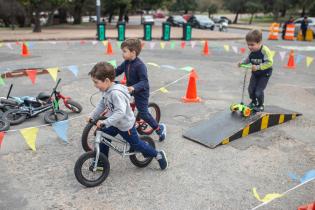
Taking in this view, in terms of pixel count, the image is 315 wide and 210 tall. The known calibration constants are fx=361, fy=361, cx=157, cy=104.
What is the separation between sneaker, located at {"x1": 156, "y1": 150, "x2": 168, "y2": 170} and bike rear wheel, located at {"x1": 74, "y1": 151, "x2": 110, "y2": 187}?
0.71 m

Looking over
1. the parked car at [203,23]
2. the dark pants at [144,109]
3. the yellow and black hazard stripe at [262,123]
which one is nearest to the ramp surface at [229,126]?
the yellow and black hazard stripe at [262,123]

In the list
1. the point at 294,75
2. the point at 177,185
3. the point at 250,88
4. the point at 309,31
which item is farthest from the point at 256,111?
the point at 309,31

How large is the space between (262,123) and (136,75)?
2604 millimetres

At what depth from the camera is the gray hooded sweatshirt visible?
4137mm

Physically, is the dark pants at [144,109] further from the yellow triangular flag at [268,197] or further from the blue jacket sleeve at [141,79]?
the yellow triangular flag at [268,197]

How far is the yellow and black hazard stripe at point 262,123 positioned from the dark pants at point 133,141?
5.32 ft

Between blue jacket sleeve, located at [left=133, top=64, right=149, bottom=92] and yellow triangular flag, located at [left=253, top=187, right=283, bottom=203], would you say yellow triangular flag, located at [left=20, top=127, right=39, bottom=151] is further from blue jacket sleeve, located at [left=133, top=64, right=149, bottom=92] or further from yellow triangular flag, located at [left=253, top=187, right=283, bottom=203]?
yellow triangular flag, located at [left=253, top=187, right=283, bottom=203]

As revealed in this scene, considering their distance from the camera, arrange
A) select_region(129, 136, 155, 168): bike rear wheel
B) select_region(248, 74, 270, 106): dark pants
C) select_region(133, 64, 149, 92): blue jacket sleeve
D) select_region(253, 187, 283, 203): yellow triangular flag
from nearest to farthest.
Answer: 1. select_region(253, 187, 283, 203): yellow triangular flag
2. select_region(129, 136, 155, 168): bike rear wheel
3. select_region(133, 64, 149, 92): blue jacket sleeve
4. select_region(248, 74, 270, 106): dark pants

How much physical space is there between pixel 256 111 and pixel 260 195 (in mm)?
2558

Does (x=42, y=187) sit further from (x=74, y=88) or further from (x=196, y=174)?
(x=74, y=88)

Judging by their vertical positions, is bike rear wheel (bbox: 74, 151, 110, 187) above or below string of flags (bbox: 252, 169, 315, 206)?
above

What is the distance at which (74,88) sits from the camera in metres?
9.42

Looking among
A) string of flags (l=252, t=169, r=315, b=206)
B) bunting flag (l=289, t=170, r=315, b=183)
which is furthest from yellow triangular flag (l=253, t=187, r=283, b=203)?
bunting flag (l=289, t=170, r=315, b=183)

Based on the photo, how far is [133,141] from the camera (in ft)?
14.8
